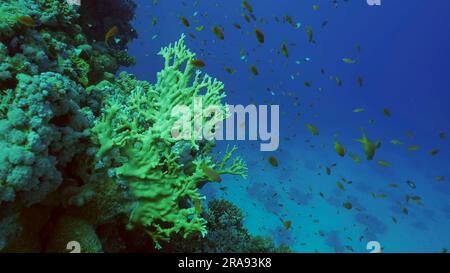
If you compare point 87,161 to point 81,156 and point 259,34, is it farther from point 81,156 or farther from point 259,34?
point 259,34

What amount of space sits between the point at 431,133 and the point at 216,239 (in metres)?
77.9

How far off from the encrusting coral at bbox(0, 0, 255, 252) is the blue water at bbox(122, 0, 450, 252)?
23.9 ft

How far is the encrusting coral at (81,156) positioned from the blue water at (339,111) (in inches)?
286

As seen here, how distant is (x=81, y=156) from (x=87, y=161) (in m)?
0.10

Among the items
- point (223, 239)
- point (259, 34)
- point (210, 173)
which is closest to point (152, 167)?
point (210, 173)

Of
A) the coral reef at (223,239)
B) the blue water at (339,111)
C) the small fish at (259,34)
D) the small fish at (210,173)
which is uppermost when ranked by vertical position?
the blue water at (339,111)

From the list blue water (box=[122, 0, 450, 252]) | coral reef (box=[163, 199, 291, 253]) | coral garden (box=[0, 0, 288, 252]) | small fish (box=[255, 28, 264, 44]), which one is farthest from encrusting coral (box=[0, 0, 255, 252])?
blue water (box=[122, 0, 450, 252])

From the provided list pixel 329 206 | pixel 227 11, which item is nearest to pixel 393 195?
pixel 329 206

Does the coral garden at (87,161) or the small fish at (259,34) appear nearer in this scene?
the coral garden at (87,161)

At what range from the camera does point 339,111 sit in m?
80.7

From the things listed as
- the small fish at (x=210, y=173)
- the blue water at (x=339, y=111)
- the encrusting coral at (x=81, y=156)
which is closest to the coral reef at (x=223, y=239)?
the encrusting coral at (x=81, y=156)

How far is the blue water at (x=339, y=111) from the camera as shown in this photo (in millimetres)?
20484

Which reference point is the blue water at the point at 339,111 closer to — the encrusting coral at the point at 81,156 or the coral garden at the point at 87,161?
the coral garden at the point at 87,161

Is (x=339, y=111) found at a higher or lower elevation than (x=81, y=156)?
higher
